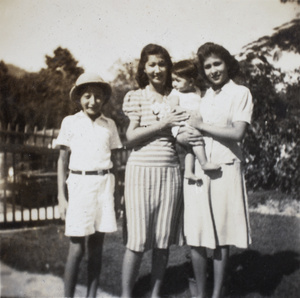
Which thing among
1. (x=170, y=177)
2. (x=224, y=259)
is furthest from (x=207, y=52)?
(x=224, y=259)

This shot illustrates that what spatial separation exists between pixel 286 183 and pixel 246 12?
2.07 meters

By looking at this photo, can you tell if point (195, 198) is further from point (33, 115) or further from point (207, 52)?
point (33, 115)

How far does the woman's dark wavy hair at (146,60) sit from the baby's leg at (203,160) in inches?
20.9

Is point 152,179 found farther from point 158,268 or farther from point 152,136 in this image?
point 158,268

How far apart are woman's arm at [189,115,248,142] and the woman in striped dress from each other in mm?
103

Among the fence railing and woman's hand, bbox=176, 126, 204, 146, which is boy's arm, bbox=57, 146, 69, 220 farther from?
the fence railing

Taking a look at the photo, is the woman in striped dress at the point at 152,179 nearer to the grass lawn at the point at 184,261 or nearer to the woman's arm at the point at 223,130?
the woman's arm at the point at 223,130

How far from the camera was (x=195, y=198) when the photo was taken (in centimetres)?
249

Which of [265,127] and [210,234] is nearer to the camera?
[210,234]

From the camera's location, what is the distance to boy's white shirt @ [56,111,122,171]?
8.03ft

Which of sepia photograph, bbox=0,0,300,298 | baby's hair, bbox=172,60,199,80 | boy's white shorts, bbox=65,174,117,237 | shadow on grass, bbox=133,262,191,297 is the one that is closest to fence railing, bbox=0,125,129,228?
sepia photograph, bbox=0,0,300,298

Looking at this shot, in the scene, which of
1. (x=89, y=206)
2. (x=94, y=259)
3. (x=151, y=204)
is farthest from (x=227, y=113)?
(x=94, y=259)

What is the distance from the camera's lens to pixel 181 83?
262 centimetres

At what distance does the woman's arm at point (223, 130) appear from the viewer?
2.44m
